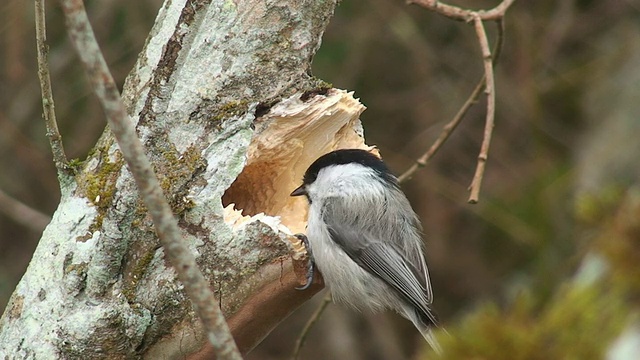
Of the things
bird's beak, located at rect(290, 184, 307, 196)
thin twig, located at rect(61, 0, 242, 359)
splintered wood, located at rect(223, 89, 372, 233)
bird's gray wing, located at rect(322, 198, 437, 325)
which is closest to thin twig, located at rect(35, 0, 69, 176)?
splintered wood, located at rect(223, 89, 372, 233)

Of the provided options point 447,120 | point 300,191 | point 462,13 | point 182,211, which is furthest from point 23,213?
point 447,120

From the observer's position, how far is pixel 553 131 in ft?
14.5

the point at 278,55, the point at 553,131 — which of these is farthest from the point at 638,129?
the point at 278,55

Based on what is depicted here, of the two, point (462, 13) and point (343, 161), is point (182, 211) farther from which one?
point (462, 13)

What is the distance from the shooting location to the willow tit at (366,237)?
236 cm

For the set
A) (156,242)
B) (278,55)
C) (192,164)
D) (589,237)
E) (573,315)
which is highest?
(278,55)

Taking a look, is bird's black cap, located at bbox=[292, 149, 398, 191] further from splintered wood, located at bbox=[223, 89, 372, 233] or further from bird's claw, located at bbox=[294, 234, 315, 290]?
bird's claw, located at bbox=[294, 234, 315, 290]

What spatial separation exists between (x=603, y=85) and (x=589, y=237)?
97 centimetres

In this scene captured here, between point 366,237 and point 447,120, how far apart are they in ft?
6.43

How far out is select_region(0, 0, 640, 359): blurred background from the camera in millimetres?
3758

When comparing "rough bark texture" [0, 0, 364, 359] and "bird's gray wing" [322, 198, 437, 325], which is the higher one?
"rough bark texture" [0, 0, 364, 359]

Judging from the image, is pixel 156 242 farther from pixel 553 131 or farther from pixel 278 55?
pixel 553 131

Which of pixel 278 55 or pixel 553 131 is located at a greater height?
pixel 278 55

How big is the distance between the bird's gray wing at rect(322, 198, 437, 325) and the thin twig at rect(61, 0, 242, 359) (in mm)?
1061
